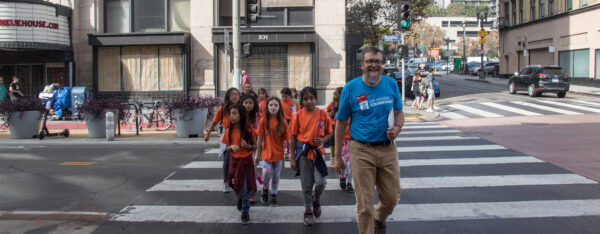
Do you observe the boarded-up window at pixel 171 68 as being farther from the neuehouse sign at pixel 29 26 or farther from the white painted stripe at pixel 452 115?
the white painted stripe at pixel 452 115

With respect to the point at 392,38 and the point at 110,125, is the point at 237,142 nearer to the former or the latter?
the point at 110,125

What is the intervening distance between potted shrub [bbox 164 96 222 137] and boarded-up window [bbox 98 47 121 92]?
10.3 meters

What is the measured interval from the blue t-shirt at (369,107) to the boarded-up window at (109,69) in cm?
2028

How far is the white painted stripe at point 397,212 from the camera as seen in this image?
6188 millimetres

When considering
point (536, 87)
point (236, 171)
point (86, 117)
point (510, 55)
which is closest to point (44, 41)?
point (86, 117)

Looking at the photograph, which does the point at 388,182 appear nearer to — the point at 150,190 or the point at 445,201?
the point at 445,201

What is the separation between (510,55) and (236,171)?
45706mm

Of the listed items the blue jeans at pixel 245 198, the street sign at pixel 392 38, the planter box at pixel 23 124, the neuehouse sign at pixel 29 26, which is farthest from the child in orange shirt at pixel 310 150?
the neuehouse sign at pixel 29 26

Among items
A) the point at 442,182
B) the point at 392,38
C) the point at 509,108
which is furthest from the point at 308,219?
the point at 509,108

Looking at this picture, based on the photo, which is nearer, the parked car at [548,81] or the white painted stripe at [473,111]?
the white painted stripe at [473,111]

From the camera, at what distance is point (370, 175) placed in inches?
182

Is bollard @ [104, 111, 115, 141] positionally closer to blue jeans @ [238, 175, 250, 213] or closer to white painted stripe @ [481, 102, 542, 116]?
blue jeans @ [238, 175, 250, 213]

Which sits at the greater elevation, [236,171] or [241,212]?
[236,171]

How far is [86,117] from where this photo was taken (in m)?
13.7
